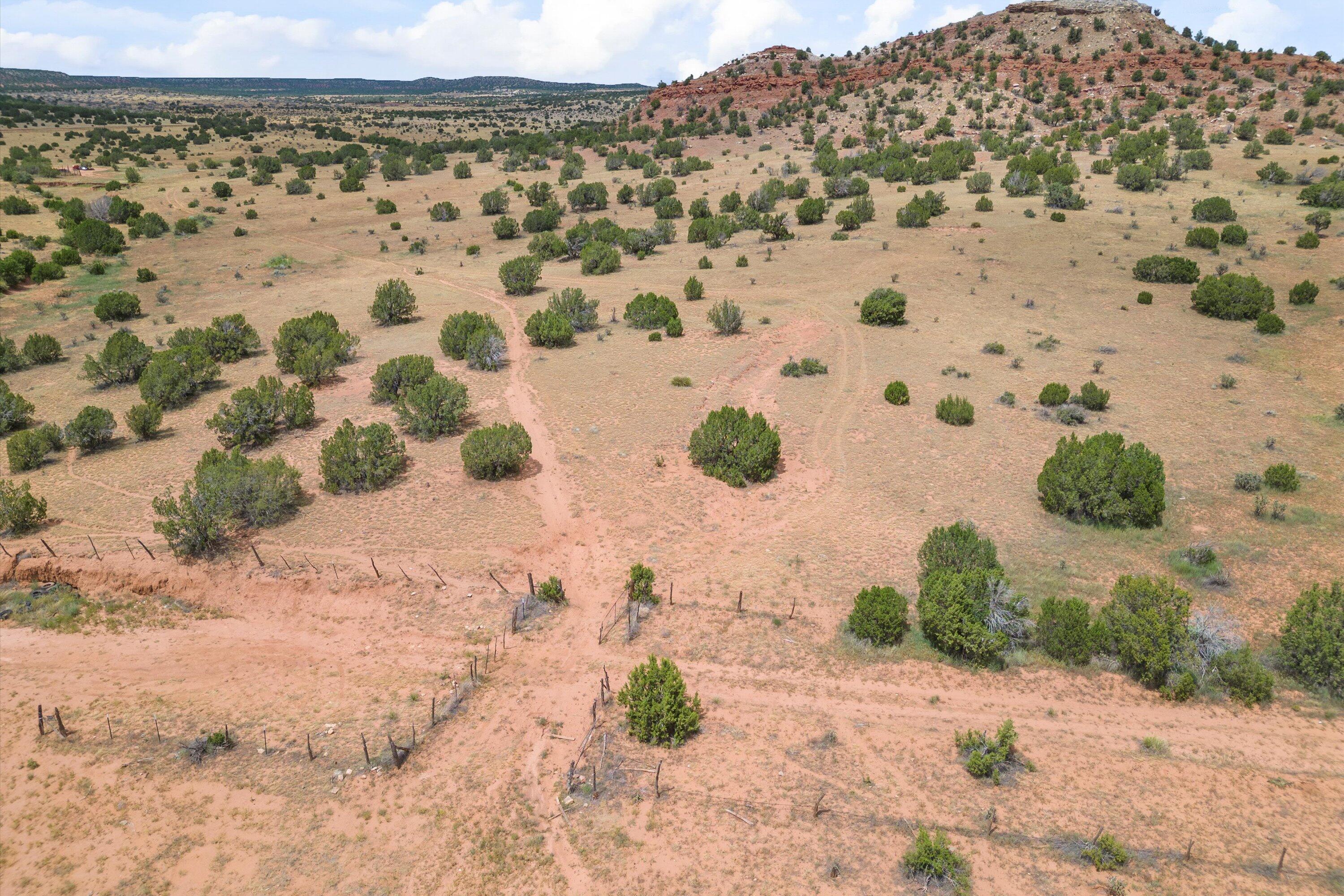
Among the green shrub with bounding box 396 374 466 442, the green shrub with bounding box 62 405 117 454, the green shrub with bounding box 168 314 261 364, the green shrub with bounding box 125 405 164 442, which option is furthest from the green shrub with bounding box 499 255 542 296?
the green shrub with bounding box 62 405 117 454

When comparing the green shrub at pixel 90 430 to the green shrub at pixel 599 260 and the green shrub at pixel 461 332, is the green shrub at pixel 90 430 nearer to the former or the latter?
the green shrub at pixel 461 332

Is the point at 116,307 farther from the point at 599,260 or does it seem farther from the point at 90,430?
the point at 599,260

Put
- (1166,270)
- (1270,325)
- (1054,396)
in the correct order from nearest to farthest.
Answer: (1054,396), (1270,325), (1166,270)

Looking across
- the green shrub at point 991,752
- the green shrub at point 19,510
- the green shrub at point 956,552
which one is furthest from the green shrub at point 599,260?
the green shrub at point 991,752

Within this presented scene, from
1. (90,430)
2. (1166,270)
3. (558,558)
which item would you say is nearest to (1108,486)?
(558,558)

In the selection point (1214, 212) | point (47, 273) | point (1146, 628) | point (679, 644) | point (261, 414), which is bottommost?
point (679, 644)

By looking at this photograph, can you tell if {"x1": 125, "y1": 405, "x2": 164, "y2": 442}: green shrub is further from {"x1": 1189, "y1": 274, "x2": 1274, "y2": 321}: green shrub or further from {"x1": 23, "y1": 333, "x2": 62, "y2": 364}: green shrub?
{"x1": 1189, "y1": 274, "x2": 1274, "y2": 321}: green shrub

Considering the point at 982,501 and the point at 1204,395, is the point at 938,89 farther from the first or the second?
the point at 982,501
